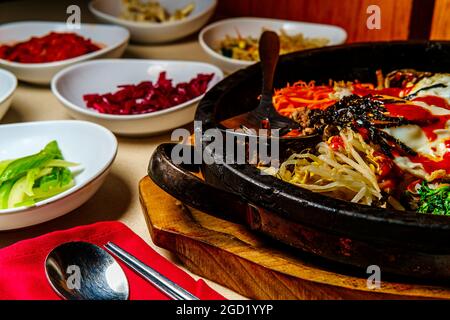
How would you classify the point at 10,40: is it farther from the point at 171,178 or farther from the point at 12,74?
the point at 171,178

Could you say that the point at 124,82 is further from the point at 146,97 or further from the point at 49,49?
the point at 49,49

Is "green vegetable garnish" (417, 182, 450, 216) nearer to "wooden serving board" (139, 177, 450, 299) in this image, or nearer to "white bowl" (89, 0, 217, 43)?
"wooden serving board" (139, 177, 450, 299)

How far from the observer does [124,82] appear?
2596 mm

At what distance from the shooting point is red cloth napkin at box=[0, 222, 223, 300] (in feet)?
4.65

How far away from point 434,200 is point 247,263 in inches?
18.4

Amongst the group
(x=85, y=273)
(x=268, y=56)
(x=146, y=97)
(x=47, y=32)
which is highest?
(x=268, y=56)

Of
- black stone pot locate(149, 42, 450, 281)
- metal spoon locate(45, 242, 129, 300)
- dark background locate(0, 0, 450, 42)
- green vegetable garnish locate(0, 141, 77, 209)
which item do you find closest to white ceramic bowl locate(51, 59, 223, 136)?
green vegetable garnish locate(0, 141, 77, 209)

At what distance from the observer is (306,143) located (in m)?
1.62

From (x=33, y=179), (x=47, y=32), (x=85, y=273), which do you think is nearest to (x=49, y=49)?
(x=47, y=32)

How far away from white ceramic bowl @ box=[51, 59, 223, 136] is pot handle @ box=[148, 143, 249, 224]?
0.69 meters

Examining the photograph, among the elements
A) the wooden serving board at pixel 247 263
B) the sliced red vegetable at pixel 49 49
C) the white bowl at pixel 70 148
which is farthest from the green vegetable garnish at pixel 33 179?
the sliced red vegetable at pixel 49 49

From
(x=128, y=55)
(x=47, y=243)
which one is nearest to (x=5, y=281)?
(x=47, y=243)

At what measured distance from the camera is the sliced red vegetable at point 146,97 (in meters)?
2.30
